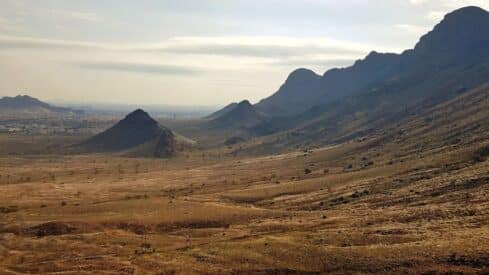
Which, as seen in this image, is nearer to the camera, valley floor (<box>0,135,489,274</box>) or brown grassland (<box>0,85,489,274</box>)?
valley floor (<box>0,135,489,274</box>)

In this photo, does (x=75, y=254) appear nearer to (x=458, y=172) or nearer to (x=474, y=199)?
(x=474, y=199)

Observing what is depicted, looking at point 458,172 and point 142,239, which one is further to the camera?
point 458,172

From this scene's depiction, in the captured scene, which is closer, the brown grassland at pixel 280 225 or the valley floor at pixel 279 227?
the valley floor at pixel 279 227

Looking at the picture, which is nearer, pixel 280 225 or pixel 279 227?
pixel 279 227

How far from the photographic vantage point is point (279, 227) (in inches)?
2633

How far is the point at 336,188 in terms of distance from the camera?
9881cm

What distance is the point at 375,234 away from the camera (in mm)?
56156

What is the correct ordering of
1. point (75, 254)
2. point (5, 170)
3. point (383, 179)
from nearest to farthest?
1. point (75, 254)
2. point (383, 179)
3. point (5, 170)

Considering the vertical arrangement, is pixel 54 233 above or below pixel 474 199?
below

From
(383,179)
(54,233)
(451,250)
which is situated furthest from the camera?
(383,179)

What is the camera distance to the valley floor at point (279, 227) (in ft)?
162

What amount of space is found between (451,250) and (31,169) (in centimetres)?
18028

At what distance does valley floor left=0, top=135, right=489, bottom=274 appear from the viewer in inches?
1949

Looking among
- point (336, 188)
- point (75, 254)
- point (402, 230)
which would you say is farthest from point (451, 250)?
point (336, 188)
